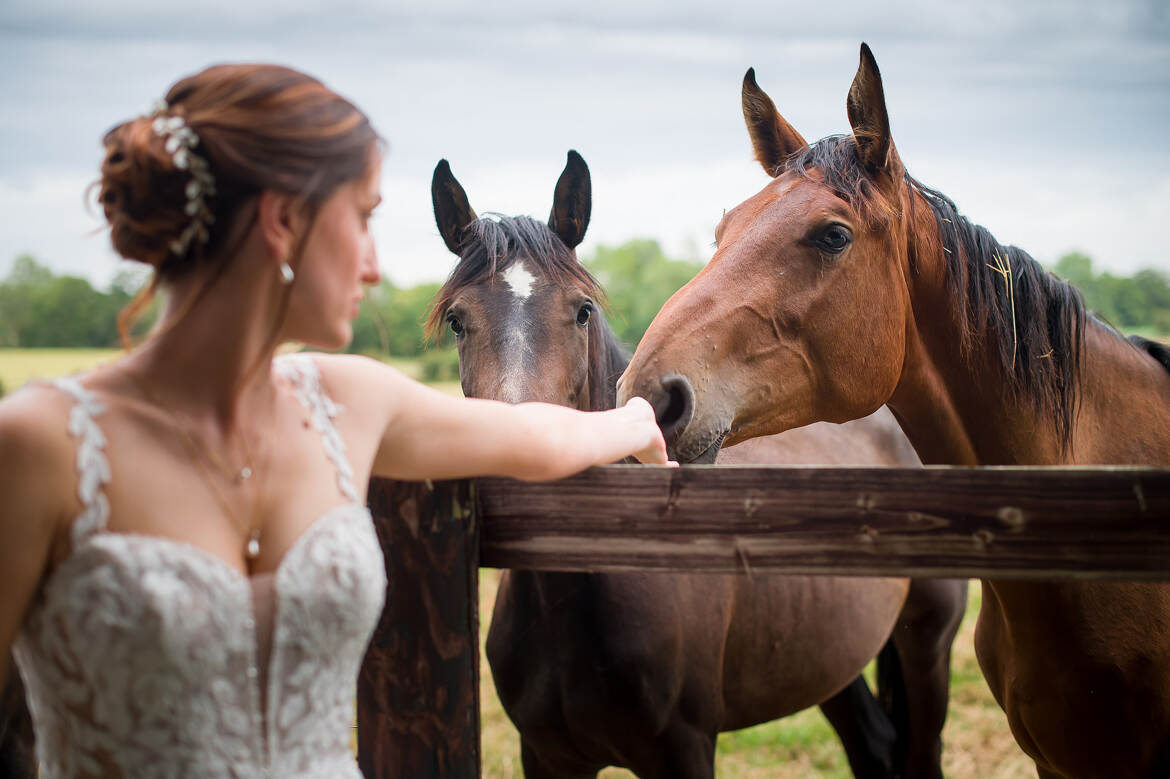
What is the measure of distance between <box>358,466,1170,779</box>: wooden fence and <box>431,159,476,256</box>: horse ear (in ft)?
5.58

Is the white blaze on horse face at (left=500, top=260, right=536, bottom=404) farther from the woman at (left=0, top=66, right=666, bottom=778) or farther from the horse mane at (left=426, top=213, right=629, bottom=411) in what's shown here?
the woman at (left=0, top=66, right=666, bottom=778)

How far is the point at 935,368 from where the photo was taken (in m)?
2.19

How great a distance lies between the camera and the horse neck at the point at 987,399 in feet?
7.03

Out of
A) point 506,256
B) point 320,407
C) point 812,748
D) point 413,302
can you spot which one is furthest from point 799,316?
point 413,302

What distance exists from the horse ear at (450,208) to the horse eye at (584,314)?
23.8 inches

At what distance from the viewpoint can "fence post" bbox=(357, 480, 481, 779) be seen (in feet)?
5.30

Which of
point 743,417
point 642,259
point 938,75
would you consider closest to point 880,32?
point 938,75

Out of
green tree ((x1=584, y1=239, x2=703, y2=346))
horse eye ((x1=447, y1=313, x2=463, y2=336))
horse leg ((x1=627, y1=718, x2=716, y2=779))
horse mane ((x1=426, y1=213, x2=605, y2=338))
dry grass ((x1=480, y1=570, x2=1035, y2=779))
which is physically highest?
green tree ((x1=584, y1=239, x2=703, y2=346))

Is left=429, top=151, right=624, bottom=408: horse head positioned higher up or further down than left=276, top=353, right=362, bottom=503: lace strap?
higher up

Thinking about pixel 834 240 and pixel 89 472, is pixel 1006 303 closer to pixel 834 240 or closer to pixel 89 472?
pixel 834 240

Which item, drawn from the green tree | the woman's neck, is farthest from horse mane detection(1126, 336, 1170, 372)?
the green tree

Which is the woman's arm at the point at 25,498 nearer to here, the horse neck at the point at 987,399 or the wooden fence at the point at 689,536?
the wooden fence at the point at 689,536

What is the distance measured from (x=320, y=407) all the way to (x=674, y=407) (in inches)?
40.7

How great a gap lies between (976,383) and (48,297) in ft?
44.7
